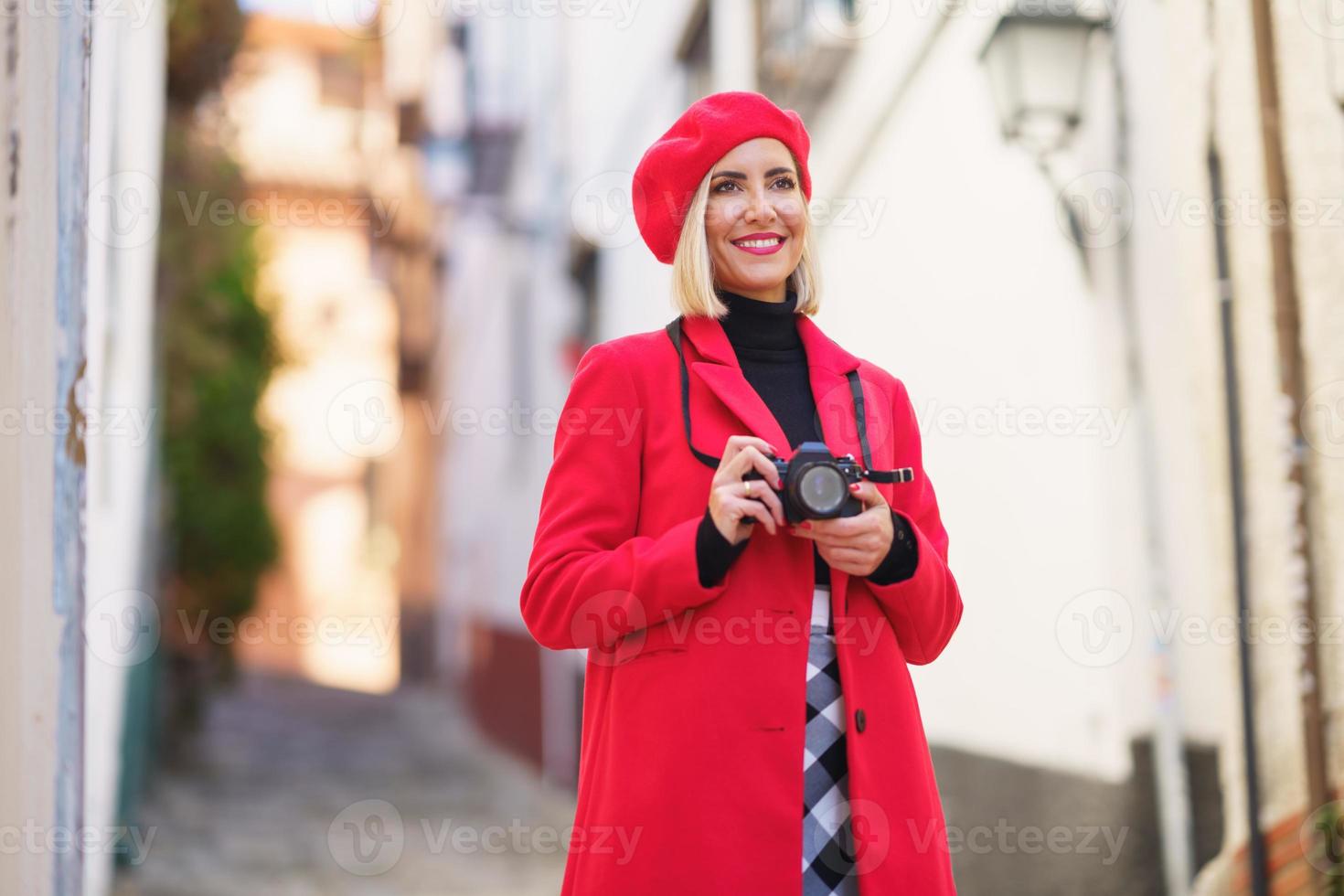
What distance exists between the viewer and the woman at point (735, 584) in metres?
1.58

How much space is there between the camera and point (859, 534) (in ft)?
5.16

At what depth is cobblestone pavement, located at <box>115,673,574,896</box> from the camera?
Answer: 5.99 m

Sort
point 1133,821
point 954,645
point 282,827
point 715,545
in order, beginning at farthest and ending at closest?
1. point 282,827
2. point 954,645
3. point 1133,821
4. point 715,545

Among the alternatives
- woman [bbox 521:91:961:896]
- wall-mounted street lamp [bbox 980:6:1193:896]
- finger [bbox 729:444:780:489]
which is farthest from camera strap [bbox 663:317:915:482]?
wall-mounted street lamp [bbox 980:6:1193:896]

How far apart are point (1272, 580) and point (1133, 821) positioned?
31.1 inches

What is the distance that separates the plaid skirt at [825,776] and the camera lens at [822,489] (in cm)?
21

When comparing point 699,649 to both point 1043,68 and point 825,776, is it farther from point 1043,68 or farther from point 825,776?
point 1043,68

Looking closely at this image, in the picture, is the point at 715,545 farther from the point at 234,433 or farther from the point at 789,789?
the point at 234,433

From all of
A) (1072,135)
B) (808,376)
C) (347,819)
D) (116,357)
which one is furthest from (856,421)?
(347,819)

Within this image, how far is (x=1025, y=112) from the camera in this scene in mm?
3438

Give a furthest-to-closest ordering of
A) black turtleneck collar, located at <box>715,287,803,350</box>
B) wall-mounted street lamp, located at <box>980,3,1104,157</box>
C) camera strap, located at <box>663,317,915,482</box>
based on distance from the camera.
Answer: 1. wall-mounted street lamp, located at <box>980,3,1104,157</box>
2. black turtleneck collar, located at <box>715,287,803,350</box>
3. camera strap, located at <box>663,317,915,482</box>

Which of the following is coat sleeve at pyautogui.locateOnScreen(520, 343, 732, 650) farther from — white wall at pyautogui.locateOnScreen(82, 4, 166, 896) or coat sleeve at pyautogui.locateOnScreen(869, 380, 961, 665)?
white wall at pyautogui.locateOnScreen(82, 4, 166, 896)

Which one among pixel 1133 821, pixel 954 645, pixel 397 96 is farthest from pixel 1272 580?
pixel 397 96

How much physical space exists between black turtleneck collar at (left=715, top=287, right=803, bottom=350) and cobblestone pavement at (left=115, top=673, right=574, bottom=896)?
15.2ft
